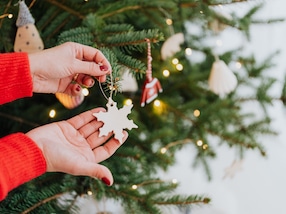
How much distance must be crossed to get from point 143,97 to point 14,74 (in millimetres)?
307

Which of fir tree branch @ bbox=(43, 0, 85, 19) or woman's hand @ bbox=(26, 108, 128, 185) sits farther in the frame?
fir tree branch @ bbox=(43, 0, 85, 19)

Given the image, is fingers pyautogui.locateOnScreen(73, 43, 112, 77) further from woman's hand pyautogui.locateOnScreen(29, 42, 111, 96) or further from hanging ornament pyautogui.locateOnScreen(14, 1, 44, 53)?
hanging ornament pyautogui.locateOnScreen(14, 1, 44, 53)

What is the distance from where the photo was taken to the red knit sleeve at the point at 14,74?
82 cm

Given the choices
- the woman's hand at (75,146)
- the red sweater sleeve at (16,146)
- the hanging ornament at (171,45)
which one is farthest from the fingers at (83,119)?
the hanging ornament at (171,45)

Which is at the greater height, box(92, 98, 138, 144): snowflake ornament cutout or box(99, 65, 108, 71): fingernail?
box(99, 65, 108, 71): fingernail

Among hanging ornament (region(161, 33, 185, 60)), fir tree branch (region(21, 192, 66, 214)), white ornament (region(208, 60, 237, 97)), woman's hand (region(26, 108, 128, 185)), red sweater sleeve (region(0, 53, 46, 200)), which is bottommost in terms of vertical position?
fir tree branch (region(21, 192, 66, 214))

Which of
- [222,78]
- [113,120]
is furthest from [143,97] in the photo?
[222,78]

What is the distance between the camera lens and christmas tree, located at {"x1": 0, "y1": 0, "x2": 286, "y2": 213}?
3.14 feet

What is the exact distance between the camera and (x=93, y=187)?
3.31 ft

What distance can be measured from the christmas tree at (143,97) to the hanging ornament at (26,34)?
3 cm

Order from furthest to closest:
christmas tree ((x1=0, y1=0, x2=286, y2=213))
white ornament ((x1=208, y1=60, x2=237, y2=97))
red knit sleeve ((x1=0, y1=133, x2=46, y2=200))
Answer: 1. white ornament ((x1=208, y1=60, x2=237, y2=97))
2. christmas tree ((x1=0, y1=0, x2=286, y2=213))
3. red knit sleeve ((x1=0, y1=133, x2=46, y2=200))

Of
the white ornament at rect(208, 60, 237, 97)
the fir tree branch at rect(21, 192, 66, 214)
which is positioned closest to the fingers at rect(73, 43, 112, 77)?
the fir tree branch at rect(21, 192, 66, 214)

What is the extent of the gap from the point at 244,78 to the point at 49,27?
2.09 ft

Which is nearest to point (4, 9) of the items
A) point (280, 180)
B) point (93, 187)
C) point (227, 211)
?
point (93, 187)
